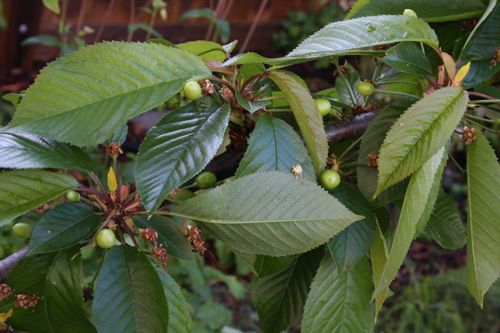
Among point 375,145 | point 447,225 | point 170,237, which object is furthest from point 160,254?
point 447,225

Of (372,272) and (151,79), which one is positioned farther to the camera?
(372,272)

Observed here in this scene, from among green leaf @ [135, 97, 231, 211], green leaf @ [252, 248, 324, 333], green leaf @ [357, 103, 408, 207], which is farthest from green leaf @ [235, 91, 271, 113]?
green leaf @ [252, 248, 324, 333]

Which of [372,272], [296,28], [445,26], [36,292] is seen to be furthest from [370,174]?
[296,28]

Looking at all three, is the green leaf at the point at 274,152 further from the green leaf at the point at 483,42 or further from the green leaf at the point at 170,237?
the green leaf at the point at 483,42

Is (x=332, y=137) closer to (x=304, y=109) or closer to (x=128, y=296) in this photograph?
(x=304, y=109)

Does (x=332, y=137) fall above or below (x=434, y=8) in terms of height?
below

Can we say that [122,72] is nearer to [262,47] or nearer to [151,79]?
[151,79]
